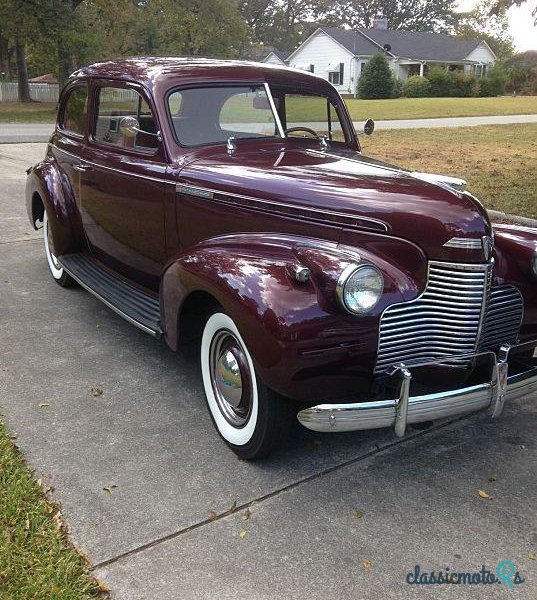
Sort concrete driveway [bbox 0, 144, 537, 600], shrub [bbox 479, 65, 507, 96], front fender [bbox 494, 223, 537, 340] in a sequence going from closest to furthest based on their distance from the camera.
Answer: concrete driveway [bbox 0, 144, 537, 600] < front fender [bbox 494, 223, 537, 340] < shrub [bbox 479, 65, 507, 96]

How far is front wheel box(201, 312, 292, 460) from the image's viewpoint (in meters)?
2.74

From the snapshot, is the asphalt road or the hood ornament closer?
the hood ornament

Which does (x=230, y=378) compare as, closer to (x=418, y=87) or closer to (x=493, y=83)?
(x=418, y=87)

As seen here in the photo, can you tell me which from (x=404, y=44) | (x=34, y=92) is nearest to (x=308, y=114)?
A: (x=34, y=92)

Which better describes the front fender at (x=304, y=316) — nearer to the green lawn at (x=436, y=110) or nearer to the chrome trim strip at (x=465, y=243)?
the chrome trim strip at (x=465, y=243)

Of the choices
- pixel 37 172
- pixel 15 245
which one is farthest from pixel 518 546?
pixel 15 245

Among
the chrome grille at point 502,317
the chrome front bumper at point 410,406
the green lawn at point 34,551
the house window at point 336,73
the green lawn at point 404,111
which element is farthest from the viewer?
the house window at point 336,73

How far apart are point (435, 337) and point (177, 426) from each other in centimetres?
143

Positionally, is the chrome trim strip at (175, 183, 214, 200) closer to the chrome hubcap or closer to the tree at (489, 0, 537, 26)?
the chrome hubcap

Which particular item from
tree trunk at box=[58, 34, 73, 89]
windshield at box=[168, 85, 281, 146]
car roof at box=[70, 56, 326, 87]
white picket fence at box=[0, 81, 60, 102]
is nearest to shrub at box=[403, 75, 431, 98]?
white picket fence at box=[0, 81, 60, 102]

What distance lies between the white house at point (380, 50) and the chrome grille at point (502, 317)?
4772 cm

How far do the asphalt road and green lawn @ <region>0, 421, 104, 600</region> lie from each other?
1476 centimetres

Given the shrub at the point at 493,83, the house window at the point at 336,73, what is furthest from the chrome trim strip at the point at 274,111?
the house window at the point at 336,73

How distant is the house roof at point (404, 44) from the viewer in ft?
161
